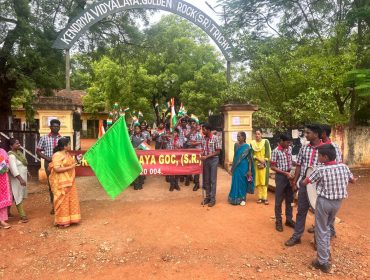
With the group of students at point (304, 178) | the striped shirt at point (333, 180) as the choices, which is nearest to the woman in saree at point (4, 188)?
the group of students at point (304, 178)

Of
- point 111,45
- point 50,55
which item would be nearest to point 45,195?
point 50,55

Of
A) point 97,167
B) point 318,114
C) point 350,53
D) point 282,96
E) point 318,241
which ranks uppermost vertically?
point 350,53

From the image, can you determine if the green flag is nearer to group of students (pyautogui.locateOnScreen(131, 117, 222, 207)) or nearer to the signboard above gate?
group of students (pyautogui.locateOnScreen(131, 117, 222, 207))

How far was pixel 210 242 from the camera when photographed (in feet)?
15.6

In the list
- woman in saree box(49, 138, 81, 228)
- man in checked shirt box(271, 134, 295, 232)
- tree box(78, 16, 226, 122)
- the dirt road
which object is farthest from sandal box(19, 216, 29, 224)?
tree box(78, 16, 226, 122)

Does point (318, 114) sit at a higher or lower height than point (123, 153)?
higher

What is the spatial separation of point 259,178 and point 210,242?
2390mm

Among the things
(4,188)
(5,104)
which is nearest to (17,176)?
(4,188)

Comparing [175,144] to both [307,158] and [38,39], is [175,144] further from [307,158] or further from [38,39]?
[38,39]

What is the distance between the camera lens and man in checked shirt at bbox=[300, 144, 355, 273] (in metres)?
3.89

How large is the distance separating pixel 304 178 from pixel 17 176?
5.05 metres

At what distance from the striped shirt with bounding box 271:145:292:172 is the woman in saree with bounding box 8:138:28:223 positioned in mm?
4640

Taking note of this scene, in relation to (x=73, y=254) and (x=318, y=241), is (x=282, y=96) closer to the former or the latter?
(x=318, y=241)

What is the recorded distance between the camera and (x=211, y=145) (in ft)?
21.0
